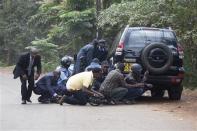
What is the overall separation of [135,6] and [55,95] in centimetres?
782

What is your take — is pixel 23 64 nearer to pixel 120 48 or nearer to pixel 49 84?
pixel 49 84

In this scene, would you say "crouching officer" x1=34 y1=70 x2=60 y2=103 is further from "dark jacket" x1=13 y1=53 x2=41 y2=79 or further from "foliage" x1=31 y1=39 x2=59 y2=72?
"foliage" x1=31 y1=39 x2=59 y2=72

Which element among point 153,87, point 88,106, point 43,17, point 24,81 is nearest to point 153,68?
point 153,87

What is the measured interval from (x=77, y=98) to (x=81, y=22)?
15.7 metres

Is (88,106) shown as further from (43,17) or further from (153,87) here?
(43,17)

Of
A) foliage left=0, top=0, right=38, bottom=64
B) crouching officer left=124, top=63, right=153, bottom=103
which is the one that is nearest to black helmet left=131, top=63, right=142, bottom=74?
crouching officer left=124, top=63, right=153, bottom=103

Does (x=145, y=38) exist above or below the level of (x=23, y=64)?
above

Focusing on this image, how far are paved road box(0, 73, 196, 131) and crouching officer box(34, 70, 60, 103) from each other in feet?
1.21

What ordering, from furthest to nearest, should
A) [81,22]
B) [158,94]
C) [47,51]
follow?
[47,51] → [81,22] → [158,94]

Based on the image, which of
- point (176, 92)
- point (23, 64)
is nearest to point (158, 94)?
point (176, 92)

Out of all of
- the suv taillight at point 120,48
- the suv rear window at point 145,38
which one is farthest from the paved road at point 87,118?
the suv rear window at point 145,38

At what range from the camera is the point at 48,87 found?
16.6 m

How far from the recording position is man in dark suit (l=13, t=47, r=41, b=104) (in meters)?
16.7

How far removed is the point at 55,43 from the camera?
4003 centimetres
